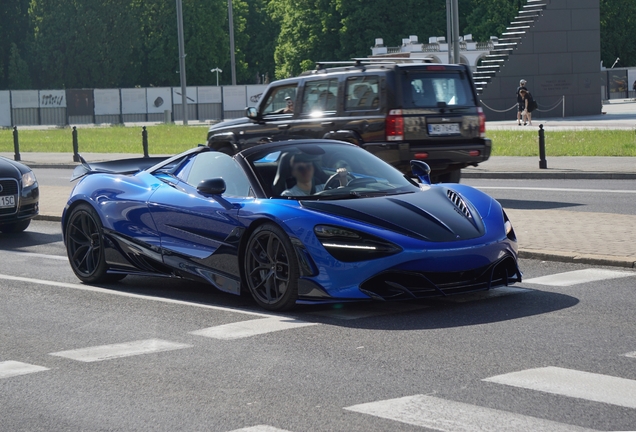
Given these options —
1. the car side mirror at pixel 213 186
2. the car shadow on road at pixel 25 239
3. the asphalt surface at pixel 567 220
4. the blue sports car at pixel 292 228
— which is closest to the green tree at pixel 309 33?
the asphalt surface at pixel 567 220

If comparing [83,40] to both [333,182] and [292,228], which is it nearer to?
[333,182]

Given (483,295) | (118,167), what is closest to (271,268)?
(483,295)

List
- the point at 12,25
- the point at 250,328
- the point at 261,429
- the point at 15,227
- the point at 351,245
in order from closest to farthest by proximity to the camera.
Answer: the point at 261,429, the point at 250,328, the point at 351,245, the point at 15,227, the point at 12,25

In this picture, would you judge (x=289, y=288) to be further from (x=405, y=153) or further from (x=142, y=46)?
(x=142, y=46)

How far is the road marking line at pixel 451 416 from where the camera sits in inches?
200

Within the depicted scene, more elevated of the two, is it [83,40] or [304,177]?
[83,40]

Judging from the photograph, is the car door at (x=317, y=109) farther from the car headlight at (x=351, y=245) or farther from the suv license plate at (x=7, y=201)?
the car headlight at (x=351, y=245)

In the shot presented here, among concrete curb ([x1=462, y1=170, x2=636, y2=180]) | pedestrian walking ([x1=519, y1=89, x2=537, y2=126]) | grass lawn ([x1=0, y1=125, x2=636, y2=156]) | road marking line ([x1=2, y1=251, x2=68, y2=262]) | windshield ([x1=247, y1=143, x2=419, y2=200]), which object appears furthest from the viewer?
pedestrian walking ([x1=519, y1=89, x2=537, y2=126])

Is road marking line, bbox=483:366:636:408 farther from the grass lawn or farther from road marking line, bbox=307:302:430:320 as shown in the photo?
the grass lawn

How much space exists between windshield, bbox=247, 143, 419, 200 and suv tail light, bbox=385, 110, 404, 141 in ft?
23.0

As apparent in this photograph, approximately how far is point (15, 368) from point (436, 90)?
Result: 1099 centimetres

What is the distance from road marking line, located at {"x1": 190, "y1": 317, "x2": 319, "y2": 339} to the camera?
25.1 ft

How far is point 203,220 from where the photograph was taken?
899cm

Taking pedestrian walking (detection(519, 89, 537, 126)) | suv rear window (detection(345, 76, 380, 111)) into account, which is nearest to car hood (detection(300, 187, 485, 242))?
suv rear window (detection(345, 76, 380, 111))
